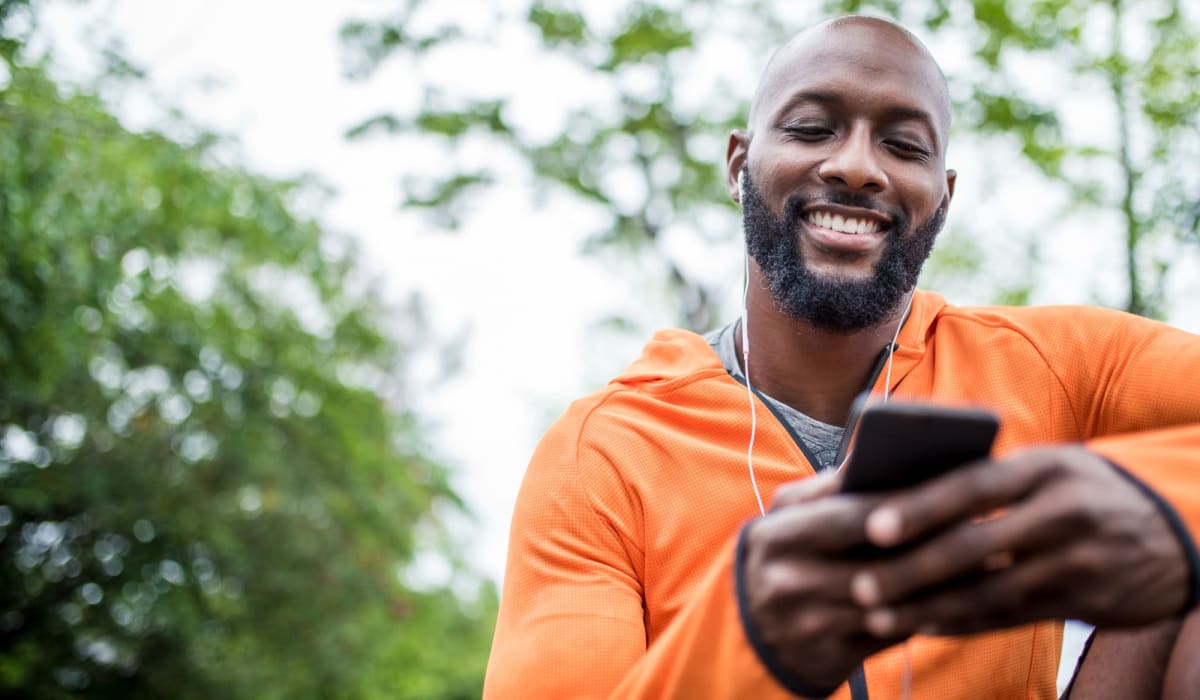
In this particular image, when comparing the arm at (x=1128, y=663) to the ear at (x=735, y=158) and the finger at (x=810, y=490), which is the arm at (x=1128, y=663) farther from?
the ear at (x=735, y=158)

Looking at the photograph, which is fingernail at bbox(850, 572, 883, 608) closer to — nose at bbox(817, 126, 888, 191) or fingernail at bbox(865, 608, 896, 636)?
fingernail at bbox(865, 608, 896, 636)

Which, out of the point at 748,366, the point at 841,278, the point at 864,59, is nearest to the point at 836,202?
the point at 841,278

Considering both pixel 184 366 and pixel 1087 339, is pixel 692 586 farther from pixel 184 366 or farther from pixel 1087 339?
pixel 184 366

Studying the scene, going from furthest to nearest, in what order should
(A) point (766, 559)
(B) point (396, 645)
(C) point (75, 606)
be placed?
(B) point (396, 645), (C) point (75, 606), (A) point (766, 559)

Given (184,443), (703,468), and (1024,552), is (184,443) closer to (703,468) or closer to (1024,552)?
(703,468)

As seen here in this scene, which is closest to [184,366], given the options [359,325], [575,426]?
[359,325]

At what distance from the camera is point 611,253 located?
39.2ft

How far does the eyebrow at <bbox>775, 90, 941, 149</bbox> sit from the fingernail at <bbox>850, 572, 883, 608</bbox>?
1.48 metres

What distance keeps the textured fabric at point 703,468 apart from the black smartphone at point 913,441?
72 cm

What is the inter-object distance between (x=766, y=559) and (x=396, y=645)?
1089cm

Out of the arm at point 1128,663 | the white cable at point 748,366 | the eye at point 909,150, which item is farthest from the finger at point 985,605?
the eye at point 909,150

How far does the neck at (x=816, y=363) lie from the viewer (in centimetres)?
245

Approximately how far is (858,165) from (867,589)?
1421mm

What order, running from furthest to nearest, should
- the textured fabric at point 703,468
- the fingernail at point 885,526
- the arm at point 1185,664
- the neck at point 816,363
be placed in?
the neck at point 816,363
the textured fabric at point 703,468
the arm at point 1185,664
the fingernail at point 885,526
